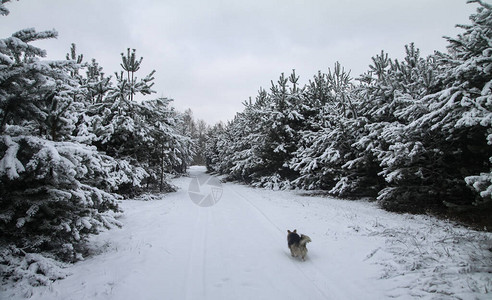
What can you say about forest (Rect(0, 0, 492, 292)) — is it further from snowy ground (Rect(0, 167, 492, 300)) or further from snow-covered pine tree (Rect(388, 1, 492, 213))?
snowy ground (Rect(0, 167, 492, 300))

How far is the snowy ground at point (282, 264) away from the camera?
393 cm

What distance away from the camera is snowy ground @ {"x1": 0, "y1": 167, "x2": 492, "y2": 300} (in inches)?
155

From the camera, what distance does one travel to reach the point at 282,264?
5129mm

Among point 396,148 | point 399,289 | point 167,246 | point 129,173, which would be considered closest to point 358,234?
point 399,289

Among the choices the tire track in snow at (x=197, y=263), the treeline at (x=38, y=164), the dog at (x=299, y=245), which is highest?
the treeline at (x=38, y=164)

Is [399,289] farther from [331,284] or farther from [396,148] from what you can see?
[396,148]

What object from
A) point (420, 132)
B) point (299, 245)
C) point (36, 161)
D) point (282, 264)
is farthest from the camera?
point (420, 132)

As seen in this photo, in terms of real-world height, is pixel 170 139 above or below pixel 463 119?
above

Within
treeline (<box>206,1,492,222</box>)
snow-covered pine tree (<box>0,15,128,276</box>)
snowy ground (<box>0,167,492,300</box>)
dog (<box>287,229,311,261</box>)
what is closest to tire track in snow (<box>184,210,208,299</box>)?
snowy ground (<box>0,167,492,300</box>)

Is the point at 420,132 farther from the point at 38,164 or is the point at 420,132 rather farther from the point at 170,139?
the point at 170,139

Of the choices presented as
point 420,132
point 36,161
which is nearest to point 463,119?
point 420,132

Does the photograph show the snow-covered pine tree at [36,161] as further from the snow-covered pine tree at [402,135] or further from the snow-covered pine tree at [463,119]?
the snow-covered pine tree at [402,135]

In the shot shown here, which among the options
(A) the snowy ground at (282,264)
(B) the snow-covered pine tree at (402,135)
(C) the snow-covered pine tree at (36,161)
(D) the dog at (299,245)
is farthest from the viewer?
(B) the snow-covered pine tree at (402,135)

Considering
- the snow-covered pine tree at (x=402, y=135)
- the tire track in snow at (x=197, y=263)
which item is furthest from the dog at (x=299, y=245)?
the snow-covered pine tree at (x=402, y=135)
